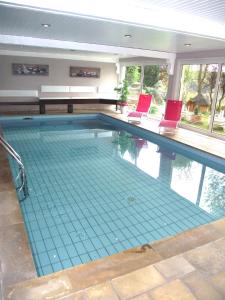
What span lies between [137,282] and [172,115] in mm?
6737

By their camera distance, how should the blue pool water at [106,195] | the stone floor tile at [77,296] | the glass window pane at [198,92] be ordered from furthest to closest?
the glass window pane at [198,92]
the blue pool water at [106,195]
the stone floor tile at [77,296]

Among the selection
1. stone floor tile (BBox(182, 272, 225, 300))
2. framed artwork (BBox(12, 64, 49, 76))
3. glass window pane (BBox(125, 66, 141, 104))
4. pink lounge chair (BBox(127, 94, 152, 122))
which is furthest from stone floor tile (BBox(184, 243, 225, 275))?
framed artwork (BBox(12, 64, 49, 76))

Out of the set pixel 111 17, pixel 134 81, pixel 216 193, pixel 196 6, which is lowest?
pixel 216 193

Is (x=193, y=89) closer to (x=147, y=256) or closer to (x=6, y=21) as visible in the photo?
(x=6, y=21)

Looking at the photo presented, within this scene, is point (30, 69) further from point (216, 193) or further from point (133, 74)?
point (216, 193)

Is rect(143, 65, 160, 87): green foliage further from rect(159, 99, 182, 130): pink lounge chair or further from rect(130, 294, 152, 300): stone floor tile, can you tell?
rect(130, 294, 152, 300): stone floor tile

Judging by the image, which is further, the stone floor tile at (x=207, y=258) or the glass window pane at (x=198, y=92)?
the glass window pane at (x=198, y=92)

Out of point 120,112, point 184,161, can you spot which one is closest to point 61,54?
point 120,112

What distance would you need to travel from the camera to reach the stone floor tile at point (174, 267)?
204cm

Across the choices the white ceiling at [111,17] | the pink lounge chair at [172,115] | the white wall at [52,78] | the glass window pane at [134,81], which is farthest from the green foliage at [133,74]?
the white ceiling at [111,17]

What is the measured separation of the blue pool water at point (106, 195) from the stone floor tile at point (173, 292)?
1019 millimetres

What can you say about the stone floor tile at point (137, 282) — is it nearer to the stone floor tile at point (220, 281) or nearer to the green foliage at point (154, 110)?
the stone floor tile at point (220, 281)

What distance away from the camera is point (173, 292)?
1.83 meters

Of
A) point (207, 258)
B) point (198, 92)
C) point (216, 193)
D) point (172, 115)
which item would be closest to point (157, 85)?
point (198, 92)
